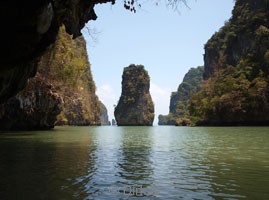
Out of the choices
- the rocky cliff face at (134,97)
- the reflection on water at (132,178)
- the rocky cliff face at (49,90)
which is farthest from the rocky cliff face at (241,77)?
the rocky cliff face at (134,97)

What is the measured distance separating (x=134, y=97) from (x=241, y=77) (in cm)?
11013

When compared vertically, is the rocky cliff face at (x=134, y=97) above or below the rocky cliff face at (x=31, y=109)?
above

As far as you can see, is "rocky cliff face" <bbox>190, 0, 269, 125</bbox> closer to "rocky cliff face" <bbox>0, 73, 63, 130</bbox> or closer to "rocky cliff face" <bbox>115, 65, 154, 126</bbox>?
"rocky cliff face" <bbox>0, 73, 63, 130</bbox>

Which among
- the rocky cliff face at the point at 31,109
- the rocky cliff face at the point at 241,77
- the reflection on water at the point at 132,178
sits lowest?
the reflection on water at the point at 132,178

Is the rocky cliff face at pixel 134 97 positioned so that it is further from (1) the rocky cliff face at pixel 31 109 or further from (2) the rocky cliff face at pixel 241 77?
(1) the rocky cliff face at pixel 31 109

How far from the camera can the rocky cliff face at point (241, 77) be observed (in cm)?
7775

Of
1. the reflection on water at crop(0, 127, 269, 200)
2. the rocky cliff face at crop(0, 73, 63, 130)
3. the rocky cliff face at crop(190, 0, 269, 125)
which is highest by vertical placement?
the rocky cliff face at crop(190, 0, 269, 125)

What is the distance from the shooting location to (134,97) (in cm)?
19062

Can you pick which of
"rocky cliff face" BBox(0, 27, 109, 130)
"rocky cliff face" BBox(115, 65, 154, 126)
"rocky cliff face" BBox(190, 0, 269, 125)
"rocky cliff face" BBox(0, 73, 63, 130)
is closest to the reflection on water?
"rocky cliff face" BBox(0, 27, 109, 130)

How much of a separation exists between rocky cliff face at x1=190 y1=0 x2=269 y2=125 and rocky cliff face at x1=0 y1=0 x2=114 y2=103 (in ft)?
219

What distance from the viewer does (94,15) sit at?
19844 mm

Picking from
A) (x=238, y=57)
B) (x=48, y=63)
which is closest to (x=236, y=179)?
(x=48, y=63)

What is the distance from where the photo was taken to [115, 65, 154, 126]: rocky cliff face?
186000 millimetres

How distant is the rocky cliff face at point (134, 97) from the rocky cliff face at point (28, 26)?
167m
